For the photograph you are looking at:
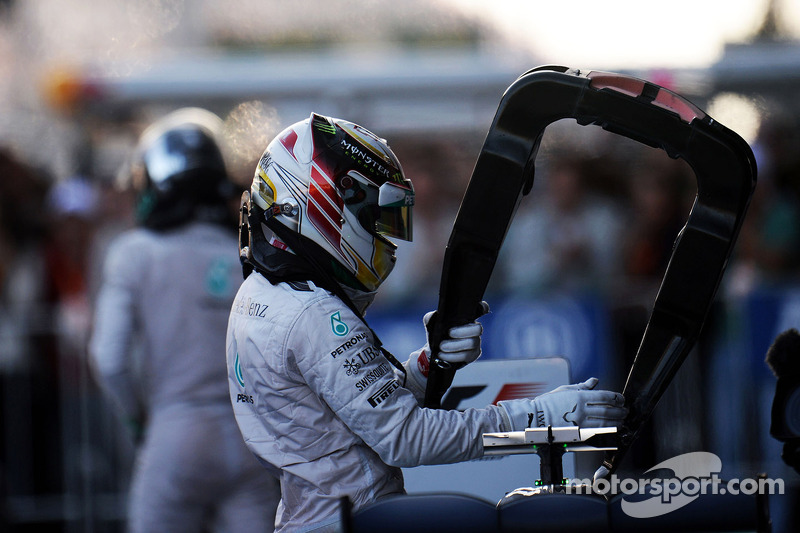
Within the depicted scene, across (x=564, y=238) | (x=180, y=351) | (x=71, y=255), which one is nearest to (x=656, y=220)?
(x=564, y=238)

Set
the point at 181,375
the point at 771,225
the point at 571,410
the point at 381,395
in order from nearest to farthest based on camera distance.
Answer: the point at 571,410, the point at 381,395, the point at 181,375, the point at 771,225

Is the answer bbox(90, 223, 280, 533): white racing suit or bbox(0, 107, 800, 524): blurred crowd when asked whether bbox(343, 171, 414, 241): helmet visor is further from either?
bbox(0, 107, 800, 524): blurred crowd

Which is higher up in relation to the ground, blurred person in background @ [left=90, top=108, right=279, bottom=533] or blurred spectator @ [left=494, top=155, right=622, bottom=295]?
blurred spectator @ [left=494, top=155, right=622, bottom=295]

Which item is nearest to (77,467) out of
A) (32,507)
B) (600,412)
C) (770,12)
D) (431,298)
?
(32,507)

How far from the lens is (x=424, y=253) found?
771 cm

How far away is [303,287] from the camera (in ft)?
9.76

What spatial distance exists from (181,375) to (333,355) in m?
2.07

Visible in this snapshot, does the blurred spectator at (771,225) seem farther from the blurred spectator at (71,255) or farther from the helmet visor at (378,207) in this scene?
the helmet visor at (378,207)

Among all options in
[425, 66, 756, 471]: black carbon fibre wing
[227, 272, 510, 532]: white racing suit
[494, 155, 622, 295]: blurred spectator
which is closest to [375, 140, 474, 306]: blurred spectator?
[494, 155, 622, 295]: blurred spectator

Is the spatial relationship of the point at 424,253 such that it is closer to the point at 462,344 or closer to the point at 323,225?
the point at 323,225

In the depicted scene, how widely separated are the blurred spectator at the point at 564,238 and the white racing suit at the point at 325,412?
4771 mm

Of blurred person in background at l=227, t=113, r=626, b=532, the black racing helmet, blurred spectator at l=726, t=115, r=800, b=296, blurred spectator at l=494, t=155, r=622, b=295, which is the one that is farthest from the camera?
blurred spectator at l=494, t=155, r=622, b=295

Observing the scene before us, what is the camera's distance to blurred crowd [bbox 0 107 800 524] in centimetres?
732

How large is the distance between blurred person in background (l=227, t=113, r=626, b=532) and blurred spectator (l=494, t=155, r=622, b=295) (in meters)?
4.61
